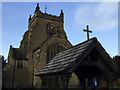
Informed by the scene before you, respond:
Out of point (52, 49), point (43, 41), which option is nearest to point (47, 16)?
point (43, 41)

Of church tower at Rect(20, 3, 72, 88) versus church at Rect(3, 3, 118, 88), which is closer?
church at Rect(3, 3, 118, 88)

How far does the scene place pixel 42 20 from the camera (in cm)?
3262

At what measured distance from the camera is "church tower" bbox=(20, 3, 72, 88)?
24067 mm

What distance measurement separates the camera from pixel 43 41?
31.1 metres

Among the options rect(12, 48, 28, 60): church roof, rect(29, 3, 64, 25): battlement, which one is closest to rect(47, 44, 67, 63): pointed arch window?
rect(12, 48, 28, 60): church roof

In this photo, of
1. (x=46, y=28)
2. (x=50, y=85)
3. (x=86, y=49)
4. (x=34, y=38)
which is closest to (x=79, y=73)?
(x=50, y=85)

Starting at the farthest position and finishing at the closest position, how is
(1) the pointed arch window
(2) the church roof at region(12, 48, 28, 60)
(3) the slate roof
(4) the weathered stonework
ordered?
(2) the church roof at region(12, 48, 28, 60) < (1) the pointed arch window < (4) the weathered stonework < (3) the slate roof

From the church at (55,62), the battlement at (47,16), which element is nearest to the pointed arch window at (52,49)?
the church at (55,62)

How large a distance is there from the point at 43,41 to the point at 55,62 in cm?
2351

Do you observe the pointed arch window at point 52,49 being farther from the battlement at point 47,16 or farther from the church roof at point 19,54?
the battlement at point 47,16

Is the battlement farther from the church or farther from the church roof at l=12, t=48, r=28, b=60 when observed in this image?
the church roof at l=12, t=48, r=28, b=60

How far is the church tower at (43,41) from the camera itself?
2407 centimetres

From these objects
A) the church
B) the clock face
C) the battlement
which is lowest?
the church

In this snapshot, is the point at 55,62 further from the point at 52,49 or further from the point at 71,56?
the point at 52,49
